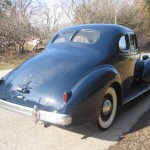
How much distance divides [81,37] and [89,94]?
177 cm

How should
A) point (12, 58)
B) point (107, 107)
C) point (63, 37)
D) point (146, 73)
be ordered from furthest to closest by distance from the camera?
1. point (12, 58)
2. point (146, 73)
3. point (63, 37)
4. point (107, 107)

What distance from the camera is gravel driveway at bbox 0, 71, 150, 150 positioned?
4.45 meters

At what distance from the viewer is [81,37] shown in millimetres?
5812

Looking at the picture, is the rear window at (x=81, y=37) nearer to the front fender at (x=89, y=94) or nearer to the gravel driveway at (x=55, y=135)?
the front fender at (x=89, y=94)

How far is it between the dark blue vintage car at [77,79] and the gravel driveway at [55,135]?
0.77 feet

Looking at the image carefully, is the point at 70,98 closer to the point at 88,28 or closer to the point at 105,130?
the point at 105,130

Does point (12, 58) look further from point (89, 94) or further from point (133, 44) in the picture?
point (89, 94)

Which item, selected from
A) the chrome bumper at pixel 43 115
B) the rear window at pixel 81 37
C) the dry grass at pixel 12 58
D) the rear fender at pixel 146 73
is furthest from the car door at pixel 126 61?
the dry grass at pixel 12 58

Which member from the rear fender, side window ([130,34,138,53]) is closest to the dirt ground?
the rear fender

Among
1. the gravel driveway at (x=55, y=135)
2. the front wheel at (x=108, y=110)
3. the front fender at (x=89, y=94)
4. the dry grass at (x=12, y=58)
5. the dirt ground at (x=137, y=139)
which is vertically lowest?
the dry grass at (x=12, y=58)

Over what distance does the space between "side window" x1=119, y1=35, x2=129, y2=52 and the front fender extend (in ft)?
3.66

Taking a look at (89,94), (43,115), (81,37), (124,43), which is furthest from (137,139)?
(81,37)

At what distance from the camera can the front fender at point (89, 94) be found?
166 inches

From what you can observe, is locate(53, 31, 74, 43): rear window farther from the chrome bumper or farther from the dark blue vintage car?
the chrome bumper
